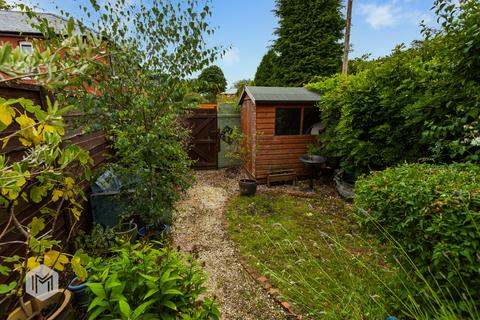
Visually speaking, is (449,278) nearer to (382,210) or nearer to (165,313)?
(382,210)

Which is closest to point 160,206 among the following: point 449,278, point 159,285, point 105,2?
point 159,285

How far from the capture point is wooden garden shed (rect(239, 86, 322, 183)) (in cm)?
592

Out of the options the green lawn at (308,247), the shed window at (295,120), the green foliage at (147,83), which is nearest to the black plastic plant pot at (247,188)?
the green lawn at (308,247)

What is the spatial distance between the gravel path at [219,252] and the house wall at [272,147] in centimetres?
101

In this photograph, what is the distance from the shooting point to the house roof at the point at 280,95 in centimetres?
577

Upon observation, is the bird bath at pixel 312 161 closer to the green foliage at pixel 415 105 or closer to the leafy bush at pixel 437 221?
the green foliage at pixel 415 105

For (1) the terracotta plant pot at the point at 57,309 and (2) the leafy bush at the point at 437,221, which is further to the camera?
(2) the leafy bush at the point at 437,221

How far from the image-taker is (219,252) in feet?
10.8

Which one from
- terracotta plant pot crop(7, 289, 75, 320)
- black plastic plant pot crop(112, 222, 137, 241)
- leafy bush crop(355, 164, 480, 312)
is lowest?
black plastic plant pot crop(112, 222, 137, 241)

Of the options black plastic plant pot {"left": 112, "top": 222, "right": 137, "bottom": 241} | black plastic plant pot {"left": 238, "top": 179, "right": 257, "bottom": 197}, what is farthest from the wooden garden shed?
black plastic plant pot {"left": 112, "top": 222, "right": 137, "bottom": 241}

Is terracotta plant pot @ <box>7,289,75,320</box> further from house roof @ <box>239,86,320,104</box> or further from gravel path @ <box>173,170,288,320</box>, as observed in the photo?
house roof @ <box>239,86,320,104</box>

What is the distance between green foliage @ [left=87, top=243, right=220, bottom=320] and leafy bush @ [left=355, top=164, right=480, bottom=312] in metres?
1.31

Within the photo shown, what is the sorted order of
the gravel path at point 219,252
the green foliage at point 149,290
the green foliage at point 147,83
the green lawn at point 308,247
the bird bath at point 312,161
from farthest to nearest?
the bird bath at point 312,161
the green foliage at point 147,83
the gravel path at point 219,252
the green lawn at point 308,247
the green foliage at point 149,290

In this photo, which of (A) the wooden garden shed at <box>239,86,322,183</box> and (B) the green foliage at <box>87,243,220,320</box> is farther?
(A) the wooden garden shed at <box>239,86,322,183</box>
